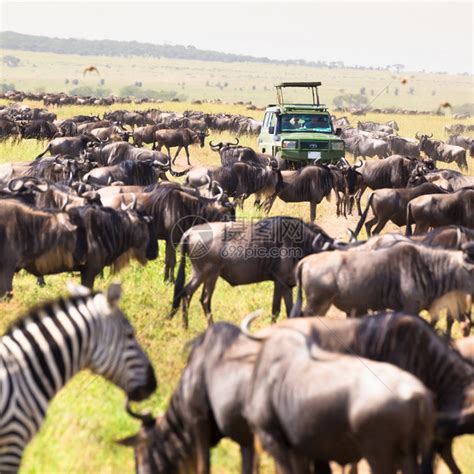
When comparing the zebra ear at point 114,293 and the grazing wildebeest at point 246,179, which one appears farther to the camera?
the grazing wildebeest at point 246,179

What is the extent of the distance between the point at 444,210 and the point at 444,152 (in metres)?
17.6

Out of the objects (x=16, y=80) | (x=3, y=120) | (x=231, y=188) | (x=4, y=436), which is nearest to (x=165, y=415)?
(x=4, y=436)

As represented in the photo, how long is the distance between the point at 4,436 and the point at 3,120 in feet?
82.3

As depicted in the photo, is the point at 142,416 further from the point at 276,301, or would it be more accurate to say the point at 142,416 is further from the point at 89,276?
the point at 276,301

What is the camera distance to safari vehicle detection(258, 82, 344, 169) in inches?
740

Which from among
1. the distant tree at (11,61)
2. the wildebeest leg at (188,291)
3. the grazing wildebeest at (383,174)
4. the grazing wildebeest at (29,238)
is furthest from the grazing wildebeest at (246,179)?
the distant tree at (11,61)

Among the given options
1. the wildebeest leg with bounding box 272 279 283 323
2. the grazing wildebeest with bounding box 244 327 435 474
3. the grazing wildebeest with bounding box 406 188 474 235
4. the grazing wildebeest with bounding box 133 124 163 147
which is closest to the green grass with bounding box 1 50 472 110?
the grazing wildebeest with bounding box 133 124 163 147

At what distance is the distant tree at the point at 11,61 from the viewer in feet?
516

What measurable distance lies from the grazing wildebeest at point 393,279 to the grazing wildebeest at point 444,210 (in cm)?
500

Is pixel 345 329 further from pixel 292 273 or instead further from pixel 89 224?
pixel 89 224

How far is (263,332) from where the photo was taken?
5.33 metres

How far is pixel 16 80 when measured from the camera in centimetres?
12344

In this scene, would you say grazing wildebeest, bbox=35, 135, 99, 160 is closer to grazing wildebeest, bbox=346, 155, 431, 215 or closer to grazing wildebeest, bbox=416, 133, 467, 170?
grazing wildebeest, bbox=346, 155, 431, 215

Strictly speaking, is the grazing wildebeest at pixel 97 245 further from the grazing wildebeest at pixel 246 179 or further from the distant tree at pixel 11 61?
the distant tree at pixel 11 61
